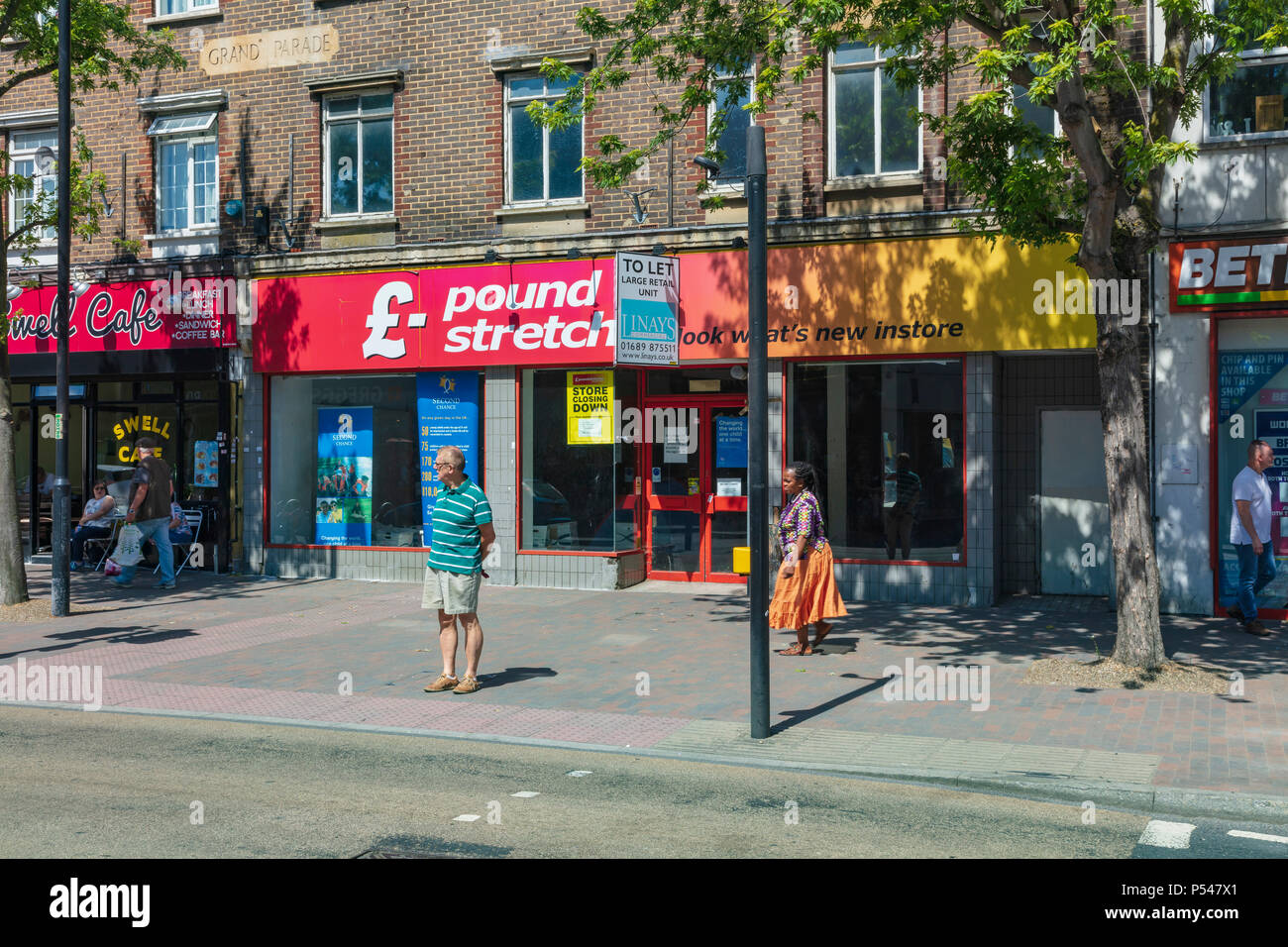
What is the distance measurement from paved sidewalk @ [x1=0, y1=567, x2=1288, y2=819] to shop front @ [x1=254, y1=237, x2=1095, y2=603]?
0.95m

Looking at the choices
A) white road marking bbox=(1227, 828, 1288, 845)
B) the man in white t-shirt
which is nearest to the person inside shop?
the man in white t-shirt

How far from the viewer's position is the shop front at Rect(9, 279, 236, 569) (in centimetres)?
1861

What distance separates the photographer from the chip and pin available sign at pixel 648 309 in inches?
580

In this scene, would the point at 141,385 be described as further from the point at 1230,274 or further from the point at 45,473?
the point at 1230,274

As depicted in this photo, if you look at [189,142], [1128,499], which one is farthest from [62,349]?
[1128,499]

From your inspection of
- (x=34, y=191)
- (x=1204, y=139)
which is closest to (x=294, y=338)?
(x=34, y=191)

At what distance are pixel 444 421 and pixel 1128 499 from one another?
31.6ft

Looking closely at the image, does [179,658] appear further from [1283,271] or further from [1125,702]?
[1283,271]

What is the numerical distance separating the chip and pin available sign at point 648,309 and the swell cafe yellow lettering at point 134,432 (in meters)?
8.37

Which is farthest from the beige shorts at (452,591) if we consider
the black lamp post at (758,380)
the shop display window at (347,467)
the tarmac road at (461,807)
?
the shop display window at (347,467)

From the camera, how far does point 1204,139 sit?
1370 centimetres

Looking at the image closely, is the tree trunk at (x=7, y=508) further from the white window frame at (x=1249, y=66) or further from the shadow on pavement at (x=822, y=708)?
the white window frame at (x=1249, y=66)

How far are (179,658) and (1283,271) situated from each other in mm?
11781

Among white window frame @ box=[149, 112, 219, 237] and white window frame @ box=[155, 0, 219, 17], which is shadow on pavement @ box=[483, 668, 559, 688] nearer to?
white window frame @ box=[149, 112, 219, 237]
